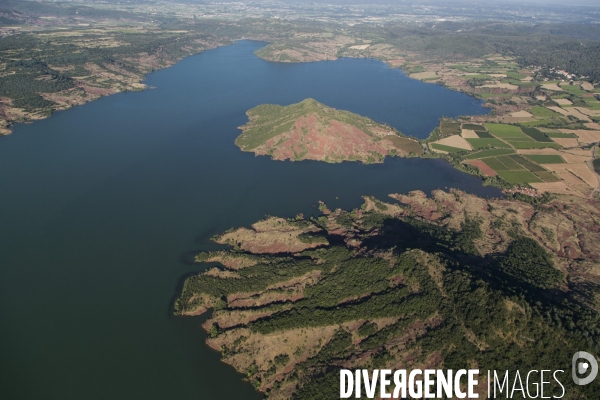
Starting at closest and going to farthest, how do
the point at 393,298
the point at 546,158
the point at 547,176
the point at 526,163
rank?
1. the point at 393,298
2. the point at 547,176
3. the point at 526,163
4. the point at 546,158

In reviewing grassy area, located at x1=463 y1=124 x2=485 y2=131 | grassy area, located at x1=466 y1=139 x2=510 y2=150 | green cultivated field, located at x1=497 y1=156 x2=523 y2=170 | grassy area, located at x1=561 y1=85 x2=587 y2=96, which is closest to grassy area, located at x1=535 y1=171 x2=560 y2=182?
green cultivated field, located at x1=497 y1=156 x2=523 y2=170

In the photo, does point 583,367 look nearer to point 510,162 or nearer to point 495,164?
point 495,164

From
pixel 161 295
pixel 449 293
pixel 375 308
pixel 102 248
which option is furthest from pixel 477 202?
pixel 102 248

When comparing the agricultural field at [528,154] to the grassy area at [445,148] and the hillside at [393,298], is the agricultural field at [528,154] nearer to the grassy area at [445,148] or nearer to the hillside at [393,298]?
the grassy area at [445,148]

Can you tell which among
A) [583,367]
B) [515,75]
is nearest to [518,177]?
[583,367]

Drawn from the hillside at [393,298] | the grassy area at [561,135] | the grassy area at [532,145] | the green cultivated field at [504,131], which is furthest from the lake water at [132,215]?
the grassy area at [561,135]

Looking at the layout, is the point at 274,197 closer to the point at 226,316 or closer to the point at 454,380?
the point at 226,316
